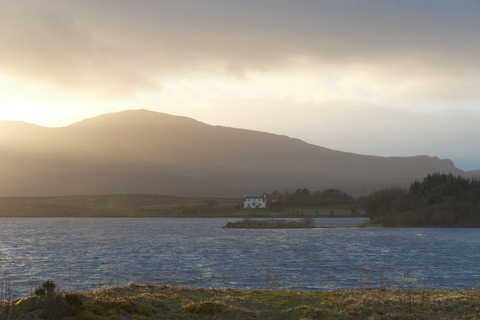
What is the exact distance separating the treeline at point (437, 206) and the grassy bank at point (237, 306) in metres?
100

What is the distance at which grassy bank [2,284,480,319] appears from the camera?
14.0 metres

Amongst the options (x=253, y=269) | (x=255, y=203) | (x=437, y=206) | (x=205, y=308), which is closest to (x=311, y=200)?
(x=255, y=203)

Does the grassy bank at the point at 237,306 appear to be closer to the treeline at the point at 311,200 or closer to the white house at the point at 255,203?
the treeline at the point at 311,200

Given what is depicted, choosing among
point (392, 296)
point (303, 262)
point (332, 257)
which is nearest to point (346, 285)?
point (392, 296)

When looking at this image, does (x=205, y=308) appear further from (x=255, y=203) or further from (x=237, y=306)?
(x=255, y=203)

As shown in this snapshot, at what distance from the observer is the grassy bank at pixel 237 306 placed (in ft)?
A: 46.1

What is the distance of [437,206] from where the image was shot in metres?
116

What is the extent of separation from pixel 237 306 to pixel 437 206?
359 feet

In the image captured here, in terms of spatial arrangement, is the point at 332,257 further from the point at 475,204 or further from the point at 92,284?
the point at 475,204

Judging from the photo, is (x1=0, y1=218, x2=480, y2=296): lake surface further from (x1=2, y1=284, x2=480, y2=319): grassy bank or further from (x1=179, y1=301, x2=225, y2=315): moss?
(x1=179, y1=301, x2=225, y2=315): moss

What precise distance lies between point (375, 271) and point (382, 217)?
278 feet

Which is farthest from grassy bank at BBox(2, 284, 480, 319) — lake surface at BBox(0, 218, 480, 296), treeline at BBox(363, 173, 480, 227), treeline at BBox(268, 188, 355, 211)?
treeline at BBox(268, 188, 355, 211)

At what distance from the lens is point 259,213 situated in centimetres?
16462

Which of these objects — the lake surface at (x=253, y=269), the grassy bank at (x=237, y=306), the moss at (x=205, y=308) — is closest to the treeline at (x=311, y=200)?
the lake surface at (x=253, y=269)
